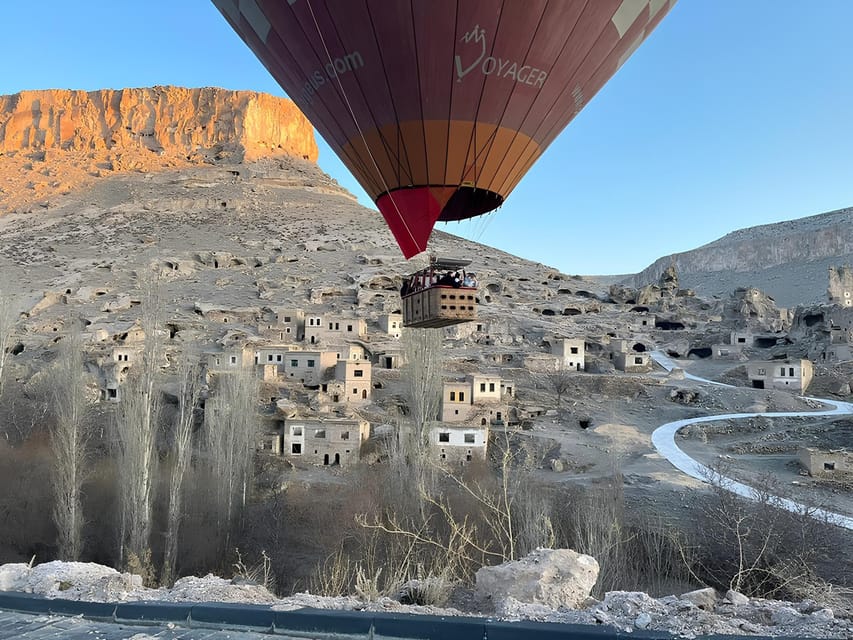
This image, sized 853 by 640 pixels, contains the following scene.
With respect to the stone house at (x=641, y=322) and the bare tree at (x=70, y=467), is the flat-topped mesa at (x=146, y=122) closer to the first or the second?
the stone house at (x=641, y=322)

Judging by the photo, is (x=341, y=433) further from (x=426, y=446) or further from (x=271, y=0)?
(x=271, y=0)

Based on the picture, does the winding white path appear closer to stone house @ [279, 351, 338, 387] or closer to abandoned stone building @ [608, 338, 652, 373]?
abandoned stone building @ [608, 338, 652, 373]

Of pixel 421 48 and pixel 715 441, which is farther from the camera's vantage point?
pixel 715 441

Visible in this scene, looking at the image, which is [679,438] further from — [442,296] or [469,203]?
[442,296]

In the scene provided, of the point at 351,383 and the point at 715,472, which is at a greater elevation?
the point at 351,383

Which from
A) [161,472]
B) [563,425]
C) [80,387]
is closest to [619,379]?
[563,425]

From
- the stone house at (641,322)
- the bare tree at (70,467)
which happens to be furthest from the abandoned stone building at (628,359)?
the bare tree at (70,467)

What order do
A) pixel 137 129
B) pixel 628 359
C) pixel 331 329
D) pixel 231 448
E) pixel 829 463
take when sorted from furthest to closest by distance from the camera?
1. pixel 137 129
2. pixel 331 329
3. pixel 628 359
4. pixel 231 448
5. pixel 829 463

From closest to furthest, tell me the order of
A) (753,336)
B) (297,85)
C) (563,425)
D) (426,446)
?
(297,85), (426,446), (563,425), (753,336)

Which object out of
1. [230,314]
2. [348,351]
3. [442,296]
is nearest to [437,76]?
[442,296]
